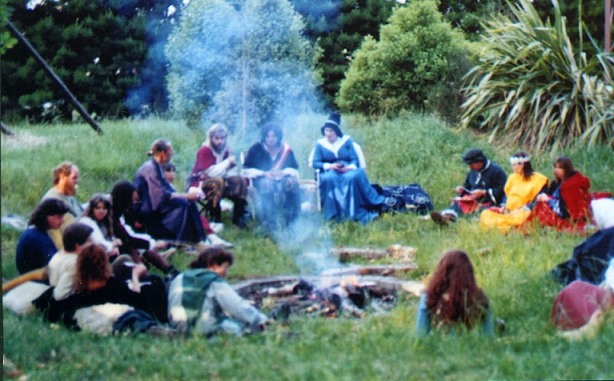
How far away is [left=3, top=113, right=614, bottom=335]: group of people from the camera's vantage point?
4789 millimetres

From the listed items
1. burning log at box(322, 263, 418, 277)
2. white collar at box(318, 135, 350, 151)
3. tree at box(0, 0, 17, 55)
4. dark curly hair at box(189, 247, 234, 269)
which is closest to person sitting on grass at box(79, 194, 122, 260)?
dark curly hair at box(189, 247, 234, 269)

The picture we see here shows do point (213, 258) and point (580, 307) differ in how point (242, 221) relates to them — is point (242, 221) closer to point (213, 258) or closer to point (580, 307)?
point (213, 258)

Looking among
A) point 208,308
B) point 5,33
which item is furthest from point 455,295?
point 5,33

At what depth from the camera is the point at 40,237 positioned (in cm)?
473

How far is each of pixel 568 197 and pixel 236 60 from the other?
9.20 feet

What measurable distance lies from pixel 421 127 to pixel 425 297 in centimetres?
250

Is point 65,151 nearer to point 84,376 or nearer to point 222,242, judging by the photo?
point 84,376

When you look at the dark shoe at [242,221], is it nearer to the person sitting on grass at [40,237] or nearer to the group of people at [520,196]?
the group of people at [520,196]

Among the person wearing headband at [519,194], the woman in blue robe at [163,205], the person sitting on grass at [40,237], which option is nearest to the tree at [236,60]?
the woman in blue robe at [163,205]

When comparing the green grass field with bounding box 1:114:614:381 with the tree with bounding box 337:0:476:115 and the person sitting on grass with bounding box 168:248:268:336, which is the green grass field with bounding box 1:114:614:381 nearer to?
the person sitting on grass with bounding box 168:248:268:336

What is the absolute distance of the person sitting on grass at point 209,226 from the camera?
6.09 metres

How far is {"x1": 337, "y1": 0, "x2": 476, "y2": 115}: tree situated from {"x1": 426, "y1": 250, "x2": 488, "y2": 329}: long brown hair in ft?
7.02

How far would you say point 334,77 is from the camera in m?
6.33

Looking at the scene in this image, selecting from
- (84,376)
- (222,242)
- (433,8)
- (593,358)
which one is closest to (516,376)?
(593,358)
